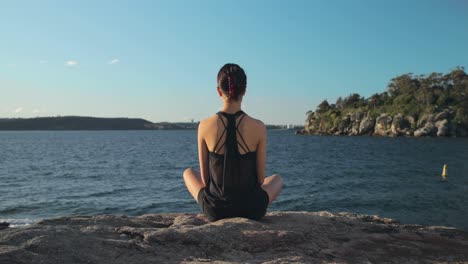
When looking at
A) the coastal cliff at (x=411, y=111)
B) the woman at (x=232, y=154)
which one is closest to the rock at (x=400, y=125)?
the coastal cliff at (x=411, y=111)

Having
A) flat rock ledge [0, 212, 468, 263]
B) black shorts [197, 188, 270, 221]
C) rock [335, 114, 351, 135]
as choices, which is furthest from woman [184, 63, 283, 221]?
rock [335, 114, 351, 135]

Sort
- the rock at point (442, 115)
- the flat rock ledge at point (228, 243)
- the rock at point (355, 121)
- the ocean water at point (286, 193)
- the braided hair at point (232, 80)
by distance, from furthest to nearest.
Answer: the rock at point (355, 121)
the rock at point (442, 115)
the ocean water at point (286, 193)
the braided hair at point (232, 80)
the flat rock ledge at point (228, 243)

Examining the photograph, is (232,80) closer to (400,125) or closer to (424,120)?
(424,120)

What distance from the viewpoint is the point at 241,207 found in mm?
5414

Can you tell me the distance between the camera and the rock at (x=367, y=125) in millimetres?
126188

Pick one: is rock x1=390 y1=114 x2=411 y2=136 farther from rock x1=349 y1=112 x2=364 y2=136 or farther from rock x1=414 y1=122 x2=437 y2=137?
rock x1=349 y1=112 x2=364 y2=136

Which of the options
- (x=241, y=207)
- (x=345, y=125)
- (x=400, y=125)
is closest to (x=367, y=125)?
(x=345, y=125)

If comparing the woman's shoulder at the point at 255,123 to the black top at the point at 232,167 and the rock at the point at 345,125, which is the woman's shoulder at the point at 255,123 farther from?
the rock at the point at 345,125

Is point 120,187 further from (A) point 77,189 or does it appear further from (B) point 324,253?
(B) point 324,253

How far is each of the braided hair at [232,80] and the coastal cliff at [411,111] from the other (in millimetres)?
112210

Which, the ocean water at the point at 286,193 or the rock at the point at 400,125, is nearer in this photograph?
the ocean water at the point at 286,193

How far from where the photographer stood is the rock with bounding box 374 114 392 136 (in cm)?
11697

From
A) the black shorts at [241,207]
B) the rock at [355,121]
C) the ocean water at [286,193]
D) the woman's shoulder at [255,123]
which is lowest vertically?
the ocean water at [286,193]

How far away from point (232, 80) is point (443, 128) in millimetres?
112351
